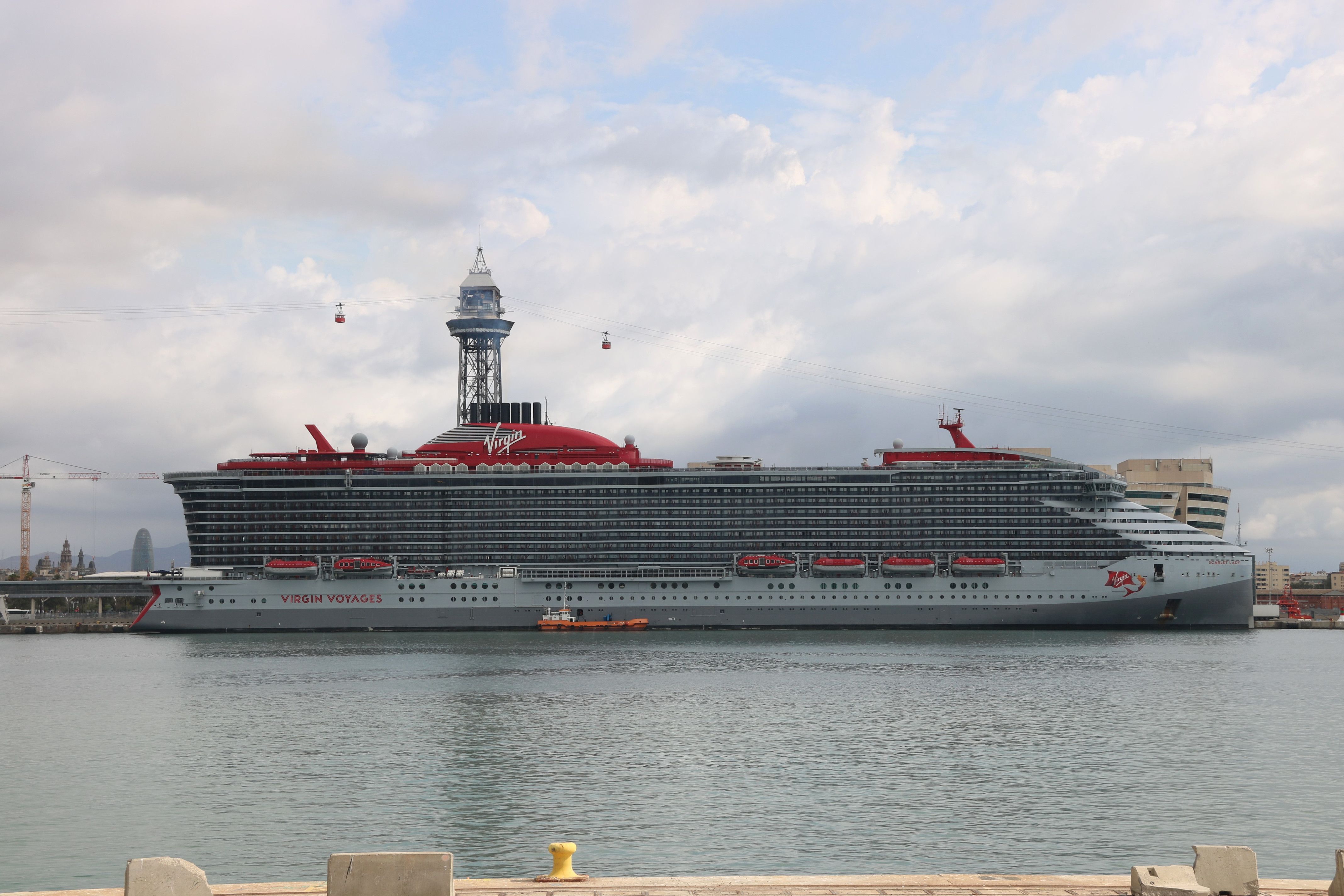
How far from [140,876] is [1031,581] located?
89.2 metres

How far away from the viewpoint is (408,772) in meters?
32.8

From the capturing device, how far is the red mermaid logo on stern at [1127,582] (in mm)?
94000

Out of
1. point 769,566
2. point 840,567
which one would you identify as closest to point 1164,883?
point 840,567

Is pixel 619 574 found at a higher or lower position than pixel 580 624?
higher

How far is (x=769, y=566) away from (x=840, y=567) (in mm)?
5717

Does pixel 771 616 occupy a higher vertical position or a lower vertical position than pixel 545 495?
lower

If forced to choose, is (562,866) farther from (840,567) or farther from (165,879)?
(840,567)

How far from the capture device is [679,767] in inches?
1300

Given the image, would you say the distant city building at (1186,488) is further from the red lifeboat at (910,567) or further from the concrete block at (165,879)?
the concrete block at (165,879)

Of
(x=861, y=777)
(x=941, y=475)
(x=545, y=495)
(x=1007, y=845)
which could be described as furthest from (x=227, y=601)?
(x=1007, y=845)

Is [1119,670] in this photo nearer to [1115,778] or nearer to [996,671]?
[996,671]

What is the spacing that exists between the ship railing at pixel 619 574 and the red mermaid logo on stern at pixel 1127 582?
29645 millimetres

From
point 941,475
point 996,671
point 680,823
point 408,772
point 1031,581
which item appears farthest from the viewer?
point 941,475

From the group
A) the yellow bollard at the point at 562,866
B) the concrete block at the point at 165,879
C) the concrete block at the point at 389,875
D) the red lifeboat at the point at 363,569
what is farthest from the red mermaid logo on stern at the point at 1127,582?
the concrete block at the point at 165,879
